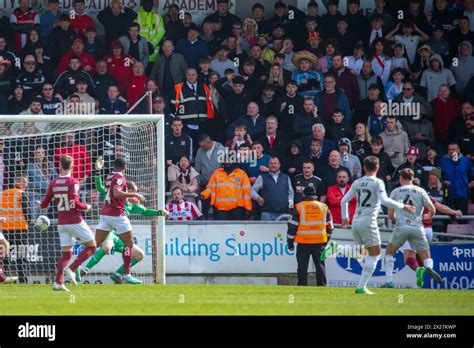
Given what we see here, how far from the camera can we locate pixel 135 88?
25.0 metres

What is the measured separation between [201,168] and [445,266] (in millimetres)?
5053

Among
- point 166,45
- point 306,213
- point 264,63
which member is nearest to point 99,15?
point 166,45

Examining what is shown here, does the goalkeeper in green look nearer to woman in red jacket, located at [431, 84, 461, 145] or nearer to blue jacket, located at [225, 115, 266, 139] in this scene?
blue jacket, located at [225, 115, 266, 139]

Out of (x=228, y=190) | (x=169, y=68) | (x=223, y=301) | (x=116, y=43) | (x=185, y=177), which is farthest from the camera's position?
(x=169, y=68)

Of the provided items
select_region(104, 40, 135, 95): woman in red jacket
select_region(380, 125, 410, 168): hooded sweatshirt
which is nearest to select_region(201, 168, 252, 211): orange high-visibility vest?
select_region(380, 125, 410, 168): hooded sweatshirt

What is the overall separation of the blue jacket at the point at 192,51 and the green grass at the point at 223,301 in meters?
7.40

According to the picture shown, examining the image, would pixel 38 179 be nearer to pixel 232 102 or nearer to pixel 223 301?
pixel 232 102

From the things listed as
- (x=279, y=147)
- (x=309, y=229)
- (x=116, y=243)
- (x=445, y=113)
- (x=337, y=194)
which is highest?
(x=445, y=113)

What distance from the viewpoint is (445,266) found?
22.0 meters

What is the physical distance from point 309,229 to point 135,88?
5619 mm

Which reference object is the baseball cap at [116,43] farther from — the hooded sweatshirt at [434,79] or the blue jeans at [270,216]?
the hooded sweatshirt at [434,79]

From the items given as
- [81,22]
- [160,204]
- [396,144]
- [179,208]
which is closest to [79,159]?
[160,204]

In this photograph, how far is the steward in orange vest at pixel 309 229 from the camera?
21.1 m

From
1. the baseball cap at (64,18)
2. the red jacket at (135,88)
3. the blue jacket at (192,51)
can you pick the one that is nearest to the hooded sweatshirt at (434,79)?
the blue jacket at (192,51)
